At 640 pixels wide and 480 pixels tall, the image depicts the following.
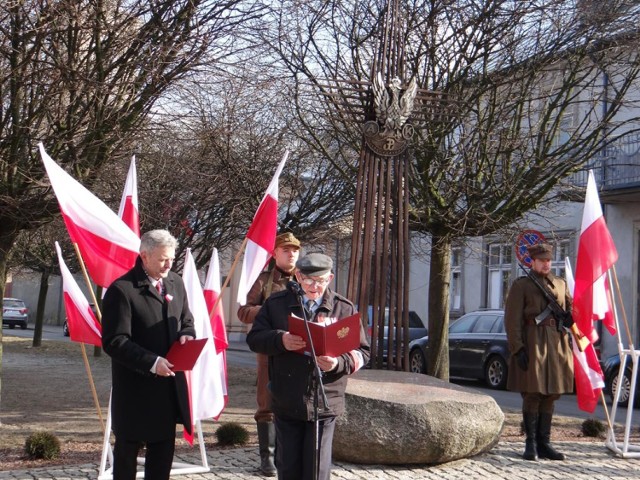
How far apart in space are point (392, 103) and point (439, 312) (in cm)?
481

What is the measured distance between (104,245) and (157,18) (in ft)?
12.4

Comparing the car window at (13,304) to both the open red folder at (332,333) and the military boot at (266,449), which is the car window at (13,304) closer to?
the military boot at (266,449)

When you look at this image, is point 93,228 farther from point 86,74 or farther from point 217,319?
point 86,74

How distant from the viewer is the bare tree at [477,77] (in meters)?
12.1

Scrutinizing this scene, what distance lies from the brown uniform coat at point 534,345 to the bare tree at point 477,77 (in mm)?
3809

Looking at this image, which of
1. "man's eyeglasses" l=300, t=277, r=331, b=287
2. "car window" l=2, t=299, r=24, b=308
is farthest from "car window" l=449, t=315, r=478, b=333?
"car window" l=2, t=299, r=24, b=308

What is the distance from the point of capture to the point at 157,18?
385 inches

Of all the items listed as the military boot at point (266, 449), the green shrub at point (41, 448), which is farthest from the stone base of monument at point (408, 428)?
the green shrub at point (41, 448)

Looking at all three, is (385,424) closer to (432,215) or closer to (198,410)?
(198,410)

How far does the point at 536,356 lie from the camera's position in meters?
8.32

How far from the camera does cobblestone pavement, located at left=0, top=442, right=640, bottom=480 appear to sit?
731 cm

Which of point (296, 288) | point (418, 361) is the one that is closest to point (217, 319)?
point (296, 288)

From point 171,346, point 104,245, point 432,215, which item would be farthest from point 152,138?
point 171,346

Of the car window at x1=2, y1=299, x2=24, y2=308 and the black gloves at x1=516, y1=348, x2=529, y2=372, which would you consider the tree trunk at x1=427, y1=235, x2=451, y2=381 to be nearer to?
the black gloves at x1=516, y1=348, x2=529, y2=372
